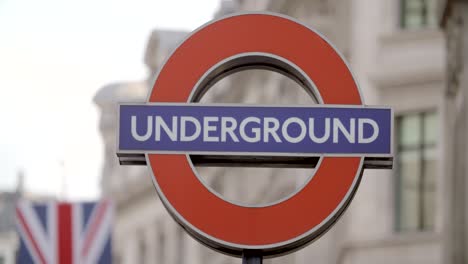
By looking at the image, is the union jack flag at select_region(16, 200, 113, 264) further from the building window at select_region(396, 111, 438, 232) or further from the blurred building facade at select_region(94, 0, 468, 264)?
the building window at select_region(396, 111, 438, 232)

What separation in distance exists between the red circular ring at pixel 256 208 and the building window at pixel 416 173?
19.4m

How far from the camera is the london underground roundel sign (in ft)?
33.7

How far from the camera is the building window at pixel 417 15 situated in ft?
102

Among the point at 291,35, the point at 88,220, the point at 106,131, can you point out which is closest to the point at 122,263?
the point at 106,131

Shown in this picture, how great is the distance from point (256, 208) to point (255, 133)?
0.55m

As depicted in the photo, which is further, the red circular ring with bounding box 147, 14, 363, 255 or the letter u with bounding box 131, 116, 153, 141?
the letter u with bounding box 131, 116, 153, 141

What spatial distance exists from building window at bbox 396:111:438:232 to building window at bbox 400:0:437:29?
1.65 meters

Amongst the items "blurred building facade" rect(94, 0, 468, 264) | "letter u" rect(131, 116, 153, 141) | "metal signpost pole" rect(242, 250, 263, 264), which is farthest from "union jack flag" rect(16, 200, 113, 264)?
"blurred building facade" rect(94, 0, 468, 264)

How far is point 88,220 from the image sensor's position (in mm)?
14883

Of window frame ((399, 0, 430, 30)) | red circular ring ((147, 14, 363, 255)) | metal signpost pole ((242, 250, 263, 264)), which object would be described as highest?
window frame ((399, 0, 430, 30))

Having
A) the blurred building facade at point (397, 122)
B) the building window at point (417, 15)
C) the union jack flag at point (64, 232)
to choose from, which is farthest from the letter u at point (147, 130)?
the building window at point (417, 15)

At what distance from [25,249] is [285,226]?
4745 mm

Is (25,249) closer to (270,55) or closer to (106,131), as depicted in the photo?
(270,55)

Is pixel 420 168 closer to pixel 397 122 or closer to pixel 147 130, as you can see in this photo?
pixel 397 122
